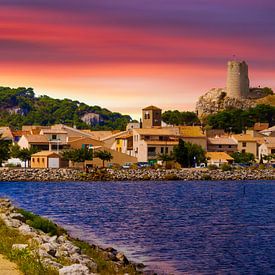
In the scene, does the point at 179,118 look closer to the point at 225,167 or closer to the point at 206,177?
the point at 225,167

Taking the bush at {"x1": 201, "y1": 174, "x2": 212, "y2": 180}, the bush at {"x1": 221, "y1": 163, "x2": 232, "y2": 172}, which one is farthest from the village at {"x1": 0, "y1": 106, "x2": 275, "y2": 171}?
the bush at {"x1": 201, "y1": 174, "x2": 212, "y2": 180}

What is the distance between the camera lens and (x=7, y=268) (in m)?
16.6

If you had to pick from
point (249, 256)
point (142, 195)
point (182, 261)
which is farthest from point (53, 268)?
point (142, 195)

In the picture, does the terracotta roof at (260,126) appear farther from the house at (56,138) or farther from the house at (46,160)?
the house at (46,160)

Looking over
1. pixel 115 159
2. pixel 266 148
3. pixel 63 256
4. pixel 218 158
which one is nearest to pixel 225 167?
pixel 218 158

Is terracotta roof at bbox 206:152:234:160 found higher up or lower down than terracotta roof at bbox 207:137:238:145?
lower down

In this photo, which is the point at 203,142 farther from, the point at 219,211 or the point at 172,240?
the point at 172,240

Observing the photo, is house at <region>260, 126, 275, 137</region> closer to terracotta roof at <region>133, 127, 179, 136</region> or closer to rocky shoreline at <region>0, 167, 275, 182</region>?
terracotta roof at <region>133, 127, 179, 136</region>

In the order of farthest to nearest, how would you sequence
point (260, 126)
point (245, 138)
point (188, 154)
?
point (260, 126)
point (245, 138)
point (188, 154)

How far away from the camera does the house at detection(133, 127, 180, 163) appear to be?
11169 cm

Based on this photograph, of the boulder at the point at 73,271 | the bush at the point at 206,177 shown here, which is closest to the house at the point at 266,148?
the bush at the point at 206,177

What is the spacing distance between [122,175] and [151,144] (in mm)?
14601

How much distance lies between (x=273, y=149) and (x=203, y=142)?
14236 millimetres

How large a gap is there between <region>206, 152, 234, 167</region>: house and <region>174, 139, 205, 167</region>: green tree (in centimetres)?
305
